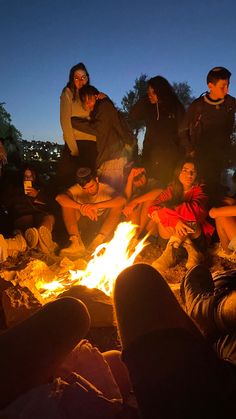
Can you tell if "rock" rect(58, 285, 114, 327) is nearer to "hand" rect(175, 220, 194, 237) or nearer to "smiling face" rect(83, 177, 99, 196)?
"hand" rect(175, 220, 194, 237)

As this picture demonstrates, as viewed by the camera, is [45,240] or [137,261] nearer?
[137,261]

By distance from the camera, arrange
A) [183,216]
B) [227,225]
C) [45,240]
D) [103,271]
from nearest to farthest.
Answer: [103,271]
[227,225]
[183,216]
[45,240]

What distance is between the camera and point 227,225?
5145 mm

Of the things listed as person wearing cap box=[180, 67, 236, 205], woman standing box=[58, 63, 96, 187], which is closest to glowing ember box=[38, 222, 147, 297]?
person wearing cap box=[180, 67, 236, 205]

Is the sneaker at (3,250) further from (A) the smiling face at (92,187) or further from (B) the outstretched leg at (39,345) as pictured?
(B) the outstretched leg at (39,345)

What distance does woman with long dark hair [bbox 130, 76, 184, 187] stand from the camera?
6250mm

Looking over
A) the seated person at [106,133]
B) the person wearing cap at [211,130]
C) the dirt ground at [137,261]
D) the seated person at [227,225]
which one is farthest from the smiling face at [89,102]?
the seated person at [227,225]

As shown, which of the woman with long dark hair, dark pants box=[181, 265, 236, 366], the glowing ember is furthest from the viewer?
the woman with long dark hair

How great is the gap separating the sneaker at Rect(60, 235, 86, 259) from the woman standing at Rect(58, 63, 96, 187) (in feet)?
4.45

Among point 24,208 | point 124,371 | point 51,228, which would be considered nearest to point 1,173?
point 24,208

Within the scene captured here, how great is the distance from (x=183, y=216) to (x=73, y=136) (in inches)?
101

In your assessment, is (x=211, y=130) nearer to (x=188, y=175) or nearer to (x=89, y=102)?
(x=188, y=175)

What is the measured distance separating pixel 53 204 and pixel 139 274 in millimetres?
5093

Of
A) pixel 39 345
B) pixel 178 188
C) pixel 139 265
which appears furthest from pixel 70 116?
pixel 39 345
